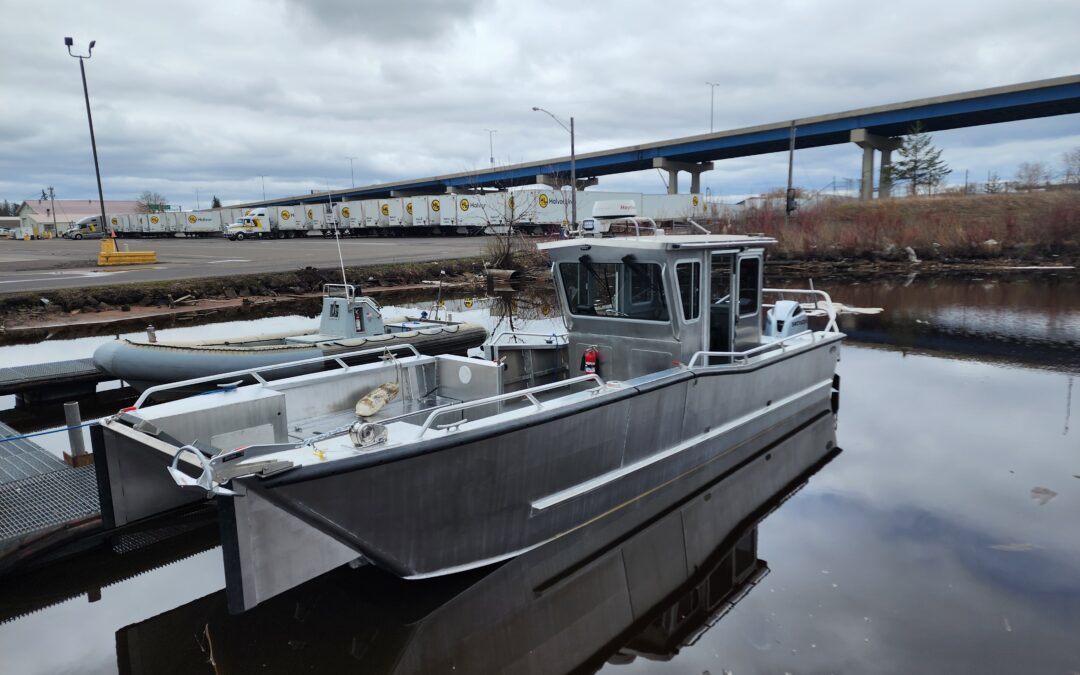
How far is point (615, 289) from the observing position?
7.72 metres

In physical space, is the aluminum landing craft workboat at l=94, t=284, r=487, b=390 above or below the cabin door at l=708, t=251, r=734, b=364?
below

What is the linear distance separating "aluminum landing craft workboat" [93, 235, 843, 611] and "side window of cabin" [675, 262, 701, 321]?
24mm

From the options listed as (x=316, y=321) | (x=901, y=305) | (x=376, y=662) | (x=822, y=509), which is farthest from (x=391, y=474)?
(x=901, y=305)

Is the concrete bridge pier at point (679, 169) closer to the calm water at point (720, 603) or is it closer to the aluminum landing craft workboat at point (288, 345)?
the aluminum landing craft workboat at point (288, 345)

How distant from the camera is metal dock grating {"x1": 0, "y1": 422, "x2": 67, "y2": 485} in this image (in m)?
7.22

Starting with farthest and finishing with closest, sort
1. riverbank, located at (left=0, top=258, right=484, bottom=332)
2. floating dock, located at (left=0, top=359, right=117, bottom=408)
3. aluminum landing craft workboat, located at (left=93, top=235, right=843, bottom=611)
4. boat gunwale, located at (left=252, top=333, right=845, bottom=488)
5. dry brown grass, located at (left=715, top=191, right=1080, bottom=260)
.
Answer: dry brown grass, located at (left=715, top=191, right=1080, bottom=260)
riverbank, located at (left=0, top=258, right=484, bottom=332)
floating dock, located at (left=0, top=359, right=117, bottom=408)
aluminum landing craft workboat, located at (left=93, top=235, right=843, bottom=611)
boat gunwale, located at (left=252, top=333, right=845, bottom=488)

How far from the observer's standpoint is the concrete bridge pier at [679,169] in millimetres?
60531

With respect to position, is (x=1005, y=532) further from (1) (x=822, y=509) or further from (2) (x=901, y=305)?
(2) (x=901, y=305)

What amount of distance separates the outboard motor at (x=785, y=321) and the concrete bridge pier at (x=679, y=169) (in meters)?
51.3

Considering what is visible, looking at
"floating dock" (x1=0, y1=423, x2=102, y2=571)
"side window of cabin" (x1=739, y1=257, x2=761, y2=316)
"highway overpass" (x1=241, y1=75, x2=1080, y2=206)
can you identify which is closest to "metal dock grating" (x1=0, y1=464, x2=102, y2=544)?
"floating dock" (x1=0, y1=423, x2=102, y2=571)

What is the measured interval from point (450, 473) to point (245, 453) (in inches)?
58.3

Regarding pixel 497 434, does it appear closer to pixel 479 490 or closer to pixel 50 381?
pixel 479 490

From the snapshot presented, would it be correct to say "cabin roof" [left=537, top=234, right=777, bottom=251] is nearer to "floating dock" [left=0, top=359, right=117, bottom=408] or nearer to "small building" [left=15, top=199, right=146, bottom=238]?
"floating dock" [left=0, top=359, right=117, bottom=408]

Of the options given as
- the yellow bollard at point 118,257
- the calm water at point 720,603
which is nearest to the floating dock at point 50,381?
the calm water at point 720,603
